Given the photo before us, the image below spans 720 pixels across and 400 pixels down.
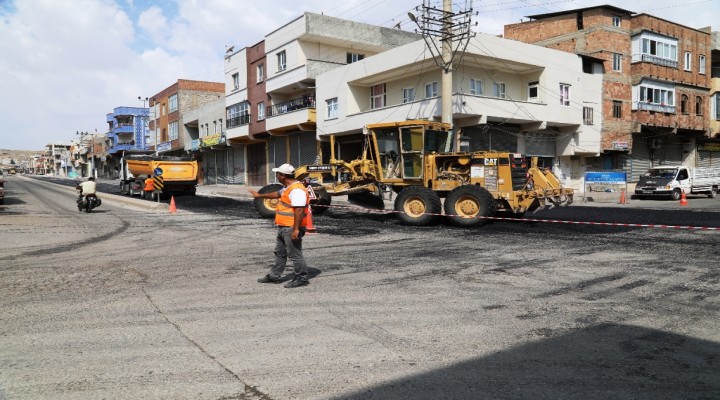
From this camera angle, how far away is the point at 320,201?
1775cm

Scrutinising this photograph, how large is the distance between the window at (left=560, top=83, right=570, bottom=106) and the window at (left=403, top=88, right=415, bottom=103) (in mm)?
8819

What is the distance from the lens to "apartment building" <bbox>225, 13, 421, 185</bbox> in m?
33.7

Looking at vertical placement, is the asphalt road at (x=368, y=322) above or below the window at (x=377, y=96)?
below

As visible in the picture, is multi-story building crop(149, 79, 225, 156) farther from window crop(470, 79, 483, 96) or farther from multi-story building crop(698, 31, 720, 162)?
multi-story building crop(698, 31, 720, 162)

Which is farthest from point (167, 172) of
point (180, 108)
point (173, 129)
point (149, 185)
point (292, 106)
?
point (173, 129)

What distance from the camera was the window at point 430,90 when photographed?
90.5 ft

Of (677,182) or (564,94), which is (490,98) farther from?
(677,182)

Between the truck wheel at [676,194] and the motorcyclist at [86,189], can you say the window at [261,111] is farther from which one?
the truck wheel at [676,194]

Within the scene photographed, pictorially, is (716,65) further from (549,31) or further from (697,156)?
(549,31)

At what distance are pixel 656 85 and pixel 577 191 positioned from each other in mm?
9564

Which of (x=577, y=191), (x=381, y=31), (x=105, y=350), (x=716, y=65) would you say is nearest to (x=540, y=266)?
(x=105, y=350)

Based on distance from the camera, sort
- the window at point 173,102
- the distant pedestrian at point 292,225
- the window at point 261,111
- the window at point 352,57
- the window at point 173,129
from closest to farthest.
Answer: the distant pedestrian at point 292,225 → the window at point 352,57 → the window at point 261,111 → the window at point 173,129 → the window at point 173,102

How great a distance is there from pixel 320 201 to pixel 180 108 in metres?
42.6

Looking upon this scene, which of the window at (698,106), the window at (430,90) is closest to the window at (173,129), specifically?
the window at (430,90)
